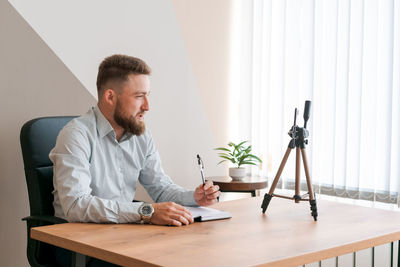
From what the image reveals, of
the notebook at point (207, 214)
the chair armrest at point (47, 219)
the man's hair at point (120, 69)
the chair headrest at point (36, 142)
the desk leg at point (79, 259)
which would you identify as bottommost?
the desk leg at point (79, 259)

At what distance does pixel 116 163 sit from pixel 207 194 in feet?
1.63

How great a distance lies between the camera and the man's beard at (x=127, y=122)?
2.31 meters

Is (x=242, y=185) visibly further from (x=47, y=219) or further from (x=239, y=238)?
(x=239, y=238)

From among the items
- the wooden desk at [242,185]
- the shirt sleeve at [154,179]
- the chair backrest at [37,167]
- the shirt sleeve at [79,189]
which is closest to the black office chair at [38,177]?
the chair backrest at [37,167]

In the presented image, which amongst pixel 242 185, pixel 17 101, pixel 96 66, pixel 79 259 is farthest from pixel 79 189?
pixel 242 185

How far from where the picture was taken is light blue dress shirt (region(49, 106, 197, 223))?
192 centimetres

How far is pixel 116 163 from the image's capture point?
2.38m

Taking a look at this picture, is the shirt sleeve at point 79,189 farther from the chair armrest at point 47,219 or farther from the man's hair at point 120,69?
the man's hair at point 120,69

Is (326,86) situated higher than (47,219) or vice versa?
(326,86)

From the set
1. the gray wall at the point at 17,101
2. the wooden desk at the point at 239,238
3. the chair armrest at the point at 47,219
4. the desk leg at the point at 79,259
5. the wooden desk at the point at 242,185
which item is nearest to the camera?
the wooden desk at the point at 239,238

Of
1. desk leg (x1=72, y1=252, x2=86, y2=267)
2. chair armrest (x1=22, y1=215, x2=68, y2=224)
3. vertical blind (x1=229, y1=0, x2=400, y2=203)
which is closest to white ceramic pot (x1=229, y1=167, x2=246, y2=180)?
vertical blind (x1=229, y1=0, x2=400, y2=203)

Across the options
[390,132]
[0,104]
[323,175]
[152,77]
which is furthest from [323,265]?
[0,104]

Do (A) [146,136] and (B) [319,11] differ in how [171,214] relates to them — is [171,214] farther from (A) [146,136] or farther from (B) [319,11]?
(B) [319,11]

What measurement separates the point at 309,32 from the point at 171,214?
2357 millimetres
